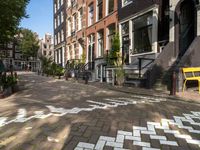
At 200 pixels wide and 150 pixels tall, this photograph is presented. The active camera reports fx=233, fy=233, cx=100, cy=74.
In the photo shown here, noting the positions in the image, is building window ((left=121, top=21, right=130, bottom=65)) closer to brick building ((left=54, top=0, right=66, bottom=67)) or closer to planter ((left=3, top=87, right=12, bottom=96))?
planter ((left=3, top=87, right=12, bottom=96))

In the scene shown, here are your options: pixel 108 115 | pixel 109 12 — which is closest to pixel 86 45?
pixel 109 12

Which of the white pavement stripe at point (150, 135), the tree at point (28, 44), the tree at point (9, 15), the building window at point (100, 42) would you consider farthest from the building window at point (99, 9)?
the tree at point (28, 44)

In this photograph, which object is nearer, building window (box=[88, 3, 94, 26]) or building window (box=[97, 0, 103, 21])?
building window (box=[97, 0, 103, 21])

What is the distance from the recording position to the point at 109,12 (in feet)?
63.3

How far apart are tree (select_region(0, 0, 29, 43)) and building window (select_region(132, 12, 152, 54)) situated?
710 centimetres

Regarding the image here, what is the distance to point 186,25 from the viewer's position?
42.1ft

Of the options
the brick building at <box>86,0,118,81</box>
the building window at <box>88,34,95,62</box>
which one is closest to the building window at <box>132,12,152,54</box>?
the brick building at <box>86,0,118,81</box>

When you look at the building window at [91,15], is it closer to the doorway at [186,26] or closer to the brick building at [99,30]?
the brick building at [99,30]

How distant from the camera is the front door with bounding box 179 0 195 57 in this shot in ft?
41.6

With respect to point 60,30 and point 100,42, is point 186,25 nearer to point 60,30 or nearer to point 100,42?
point 100,42

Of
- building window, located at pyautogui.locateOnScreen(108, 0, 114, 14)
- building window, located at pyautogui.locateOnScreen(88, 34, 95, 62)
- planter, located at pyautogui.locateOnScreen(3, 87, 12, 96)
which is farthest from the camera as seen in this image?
building window, located at pyautogui.locateOnScreen(88, 34, 95, 62)

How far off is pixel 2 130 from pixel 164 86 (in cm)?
797

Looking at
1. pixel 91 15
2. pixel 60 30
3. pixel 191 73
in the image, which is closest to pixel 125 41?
pixel 191 73

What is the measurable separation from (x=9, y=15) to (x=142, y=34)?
26.1 ft
